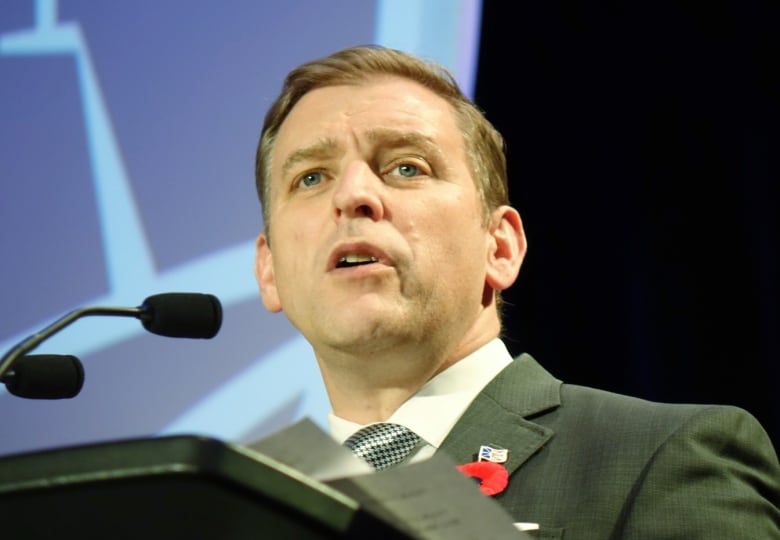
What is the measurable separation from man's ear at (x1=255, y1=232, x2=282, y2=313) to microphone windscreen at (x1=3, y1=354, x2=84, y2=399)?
2.35 ft

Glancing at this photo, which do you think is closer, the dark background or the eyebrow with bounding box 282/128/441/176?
the eyebrow with bounding box 282/128/441/176

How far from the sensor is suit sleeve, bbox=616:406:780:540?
1.64 meters

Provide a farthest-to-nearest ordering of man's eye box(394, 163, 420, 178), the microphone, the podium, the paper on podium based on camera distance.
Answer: man's eye box(394, 163, 420, 178)
the microphone
the paper on podium
the podium

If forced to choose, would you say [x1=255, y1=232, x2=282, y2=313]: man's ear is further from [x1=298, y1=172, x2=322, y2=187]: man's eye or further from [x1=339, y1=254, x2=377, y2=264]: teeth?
[x1=339, y1=254, x2=377, y2=264]: teeth

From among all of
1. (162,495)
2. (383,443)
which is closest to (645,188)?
(383,443)

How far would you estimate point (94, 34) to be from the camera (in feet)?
9.85

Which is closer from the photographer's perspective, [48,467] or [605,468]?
[48,467]

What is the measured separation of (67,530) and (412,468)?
0.27 metres

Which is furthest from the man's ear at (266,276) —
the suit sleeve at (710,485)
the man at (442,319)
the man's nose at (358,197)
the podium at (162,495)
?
the podium at (162,495)

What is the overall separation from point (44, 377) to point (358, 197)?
2.16ft

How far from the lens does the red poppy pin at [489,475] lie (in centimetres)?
184

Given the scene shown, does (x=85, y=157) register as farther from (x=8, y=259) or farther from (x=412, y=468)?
(x=412, y=468)

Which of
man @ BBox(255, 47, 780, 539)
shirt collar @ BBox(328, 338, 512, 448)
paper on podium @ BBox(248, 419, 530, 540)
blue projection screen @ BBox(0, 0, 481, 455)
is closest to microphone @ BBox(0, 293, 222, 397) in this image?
man @ BBox(255, 47, 780, 539)

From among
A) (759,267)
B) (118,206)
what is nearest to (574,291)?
(759,267)
